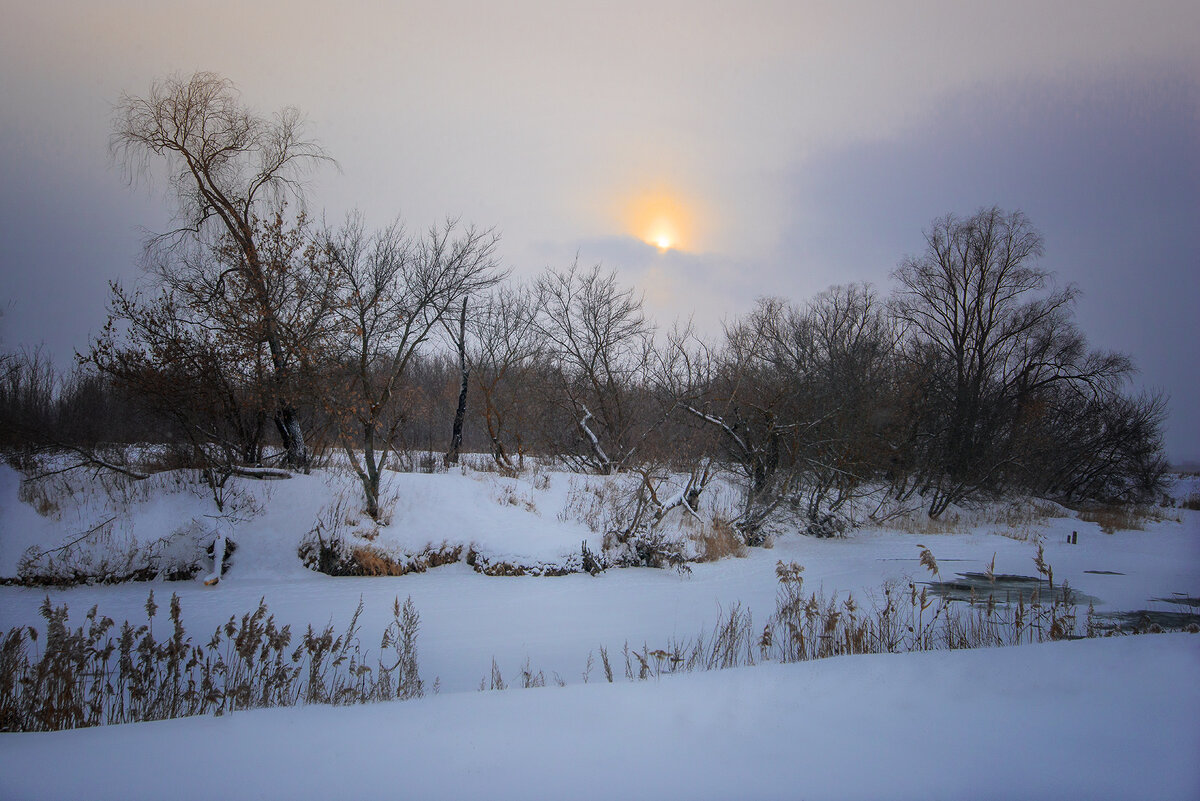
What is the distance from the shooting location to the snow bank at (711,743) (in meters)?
3.38

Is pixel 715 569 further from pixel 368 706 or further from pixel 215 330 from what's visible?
pixel 215 330

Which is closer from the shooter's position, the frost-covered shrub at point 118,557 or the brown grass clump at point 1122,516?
the frost-covered shrub at point 118,557

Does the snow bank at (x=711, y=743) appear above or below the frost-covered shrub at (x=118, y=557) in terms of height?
above

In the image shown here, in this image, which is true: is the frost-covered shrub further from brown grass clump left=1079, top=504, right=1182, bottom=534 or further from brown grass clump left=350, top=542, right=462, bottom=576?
brown grass clump left=1079, top=504, right=1182, bottom=534

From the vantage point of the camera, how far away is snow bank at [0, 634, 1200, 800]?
3.38 m

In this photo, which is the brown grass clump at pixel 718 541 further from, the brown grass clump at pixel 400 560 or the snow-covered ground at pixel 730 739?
the snow-covered ground at pixel 730 739

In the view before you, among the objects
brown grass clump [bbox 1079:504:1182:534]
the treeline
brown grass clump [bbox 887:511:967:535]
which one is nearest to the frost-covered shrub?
the treeline

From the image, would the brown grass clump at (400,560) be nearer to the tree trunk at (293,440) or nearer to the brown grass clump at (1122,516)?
the tree trunk at (293,440)

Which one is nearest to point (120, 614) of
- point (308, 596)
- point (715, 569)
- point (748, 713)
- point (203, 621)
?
point (203, 621)

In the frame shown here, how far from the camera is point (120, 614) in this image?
918 cm

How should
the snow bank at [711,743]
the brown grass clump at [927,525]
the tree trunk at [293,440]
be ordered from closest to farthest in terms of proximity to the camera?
the snow bank at [711,743], the tree trunk at [293,440], the brown grass clump at [927,525]

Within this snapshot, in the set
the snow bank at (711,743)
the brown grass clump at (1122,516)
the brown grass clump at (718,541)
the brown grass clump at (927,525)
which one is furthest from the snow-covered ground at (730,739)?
the brown grass clump at (1122,516)

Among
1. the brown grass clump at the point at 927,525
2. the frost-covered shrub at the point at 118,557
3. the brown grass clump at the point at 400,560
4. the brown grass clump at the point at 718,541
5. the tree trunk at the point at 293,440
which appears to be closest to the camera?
the frost-covered shrub at the point at 118,557

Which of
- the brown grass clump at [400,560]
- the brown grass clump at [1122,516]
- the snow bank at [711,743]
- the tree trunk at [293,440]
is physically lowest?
the brown grass clump at [400,560]
